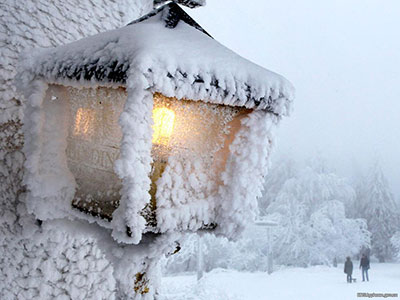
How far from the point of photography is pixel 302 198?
706 centimetres

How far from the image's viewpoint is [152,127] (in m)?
0.66

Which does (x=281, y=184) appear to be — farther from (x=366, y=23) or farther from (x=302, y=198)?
(x=366, y=23)

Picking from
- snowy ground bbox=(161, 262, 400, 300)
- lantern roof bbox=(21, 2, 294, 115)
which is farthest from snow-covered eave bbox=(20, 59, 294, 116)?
snowy ground bbox=(161, 262, 400, 300)

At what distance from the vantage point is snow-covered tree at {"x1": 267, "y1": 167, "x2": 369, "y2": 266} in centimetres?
664

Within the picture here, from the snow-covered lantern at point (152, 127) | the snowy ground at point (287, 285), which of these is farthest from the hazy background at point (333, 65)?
the snow-covered lantern at point (152, 127)

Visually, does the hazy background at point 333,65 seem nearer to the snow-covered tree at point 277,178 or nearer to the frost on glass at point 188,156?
the snow-covered tree at point 277,178

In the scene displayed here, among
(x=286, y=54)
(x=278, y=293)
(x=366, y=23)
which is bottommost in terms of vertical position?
(x=278, y=293)

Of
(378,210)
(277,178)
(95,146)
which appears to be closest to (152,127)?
(95,146)

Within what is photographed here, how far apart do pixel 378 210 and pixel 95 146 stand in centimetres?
769

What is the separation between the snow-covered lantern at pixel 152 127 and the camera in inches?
24.0

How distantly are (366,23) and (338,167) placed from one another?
310 inches

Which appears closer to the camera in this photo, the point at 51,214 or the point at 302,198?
the point at 51,214

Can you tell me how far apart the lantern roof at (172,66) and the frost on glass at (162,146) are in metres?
0.06

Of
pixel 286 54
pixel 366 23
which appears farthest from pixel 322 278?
pixel 366 23
